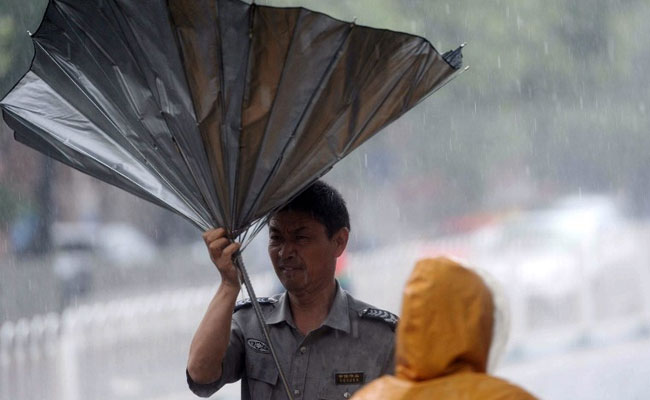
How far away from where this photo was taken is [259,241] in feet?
40.4

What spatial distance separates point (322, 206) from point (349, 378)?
0.45 meters

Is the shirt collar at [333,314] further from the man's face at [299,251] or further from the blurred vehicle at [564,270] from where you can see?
the blurred vehicle at [564,270]

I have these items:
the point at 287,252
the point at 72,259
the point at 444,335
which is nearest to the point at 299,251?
the point at 287,252

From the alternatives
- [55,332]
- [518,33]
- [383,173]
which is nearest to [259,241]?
[383,173]

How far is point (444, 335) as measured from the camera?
203 centimetres

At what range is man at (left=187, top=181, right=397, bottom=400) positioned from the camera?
299 cm

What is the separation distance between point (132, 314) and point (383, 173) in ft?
19.4

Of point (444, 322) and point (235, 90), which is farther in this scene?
point (235, 90)

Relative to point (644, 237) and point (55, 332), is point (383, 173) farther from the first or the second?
point (55, 332)

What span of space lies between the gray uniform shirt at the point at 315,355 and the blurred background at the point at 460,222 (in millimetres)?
5176

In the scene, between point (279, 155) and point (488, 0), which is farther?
point (488, 0)

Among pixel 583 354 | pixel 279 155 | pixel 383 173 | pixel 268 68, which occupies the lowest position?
pixel 583 354

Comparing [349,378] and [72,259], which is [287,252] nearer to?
[349,378]

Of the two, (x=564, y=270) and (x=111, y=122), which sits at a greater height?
(x=111, y=122)
